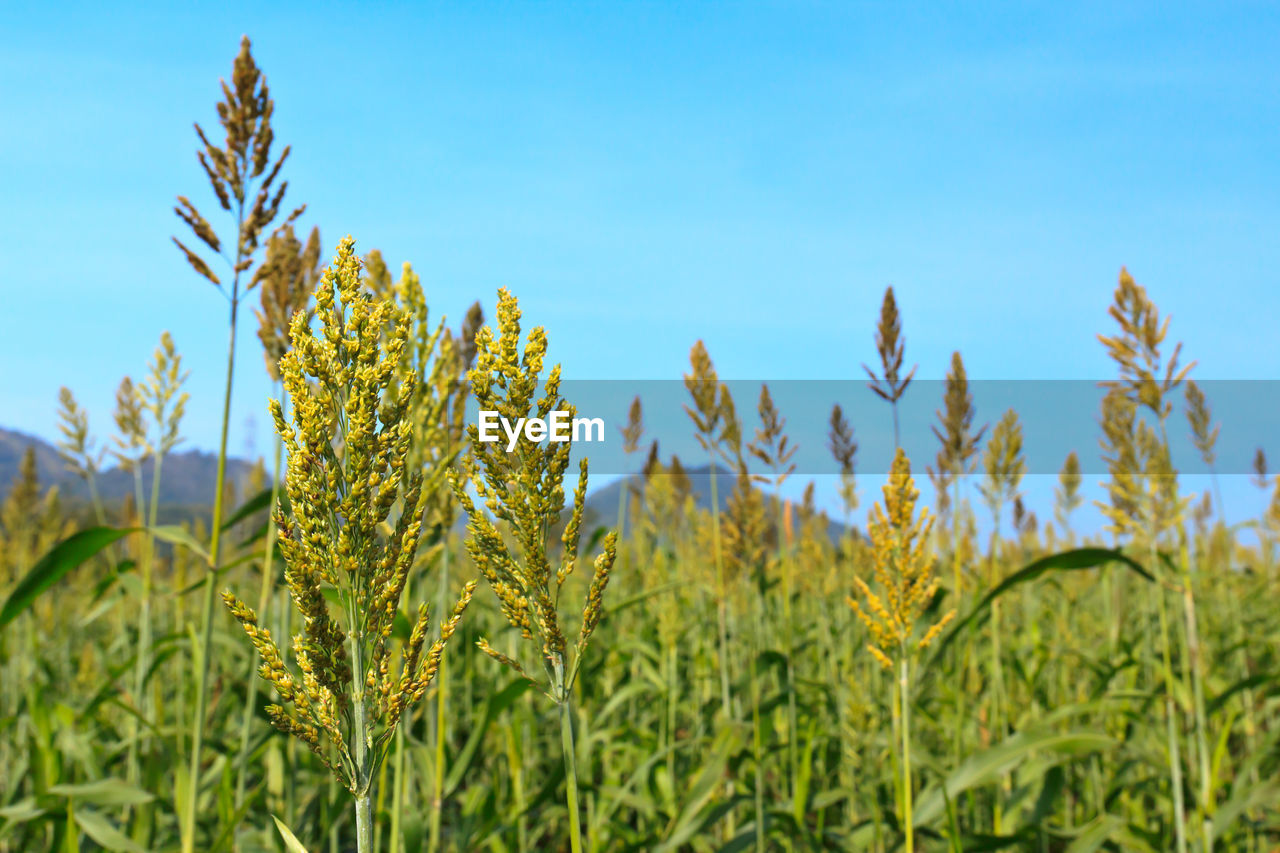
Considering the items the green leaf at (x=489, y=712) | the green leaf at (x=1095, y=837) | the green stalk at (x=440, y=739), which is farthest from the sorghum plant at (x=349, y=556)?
the green leaf at (x=1095, y=837)

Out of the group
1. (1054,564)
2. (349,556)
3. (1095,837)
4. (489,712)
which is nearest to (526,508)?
(349,556)

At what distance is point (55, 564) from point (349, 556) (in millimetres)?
2136

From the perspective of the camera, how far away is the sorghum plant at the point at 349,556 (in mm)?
1410

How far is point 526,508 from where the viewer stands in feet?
5.19

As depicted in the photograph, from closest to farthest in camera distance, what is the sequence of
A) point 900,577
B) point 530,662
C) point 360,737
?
1. point 360,737
2. point 900,577
3. point 530,662

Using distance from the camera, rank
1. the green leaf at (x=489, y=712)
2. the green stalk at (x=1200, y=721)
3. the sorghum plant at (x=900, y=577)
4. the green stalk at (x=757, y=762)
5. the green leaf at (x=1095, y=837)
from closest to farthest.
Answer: the sorghum plant at (x=900, y=577) < the green leaf at (x=489, y=712) < the green stalk at (x=757, y=762) < the green leaf at (x=1095, y=837) < the green stalk at (x=1200, y=721)

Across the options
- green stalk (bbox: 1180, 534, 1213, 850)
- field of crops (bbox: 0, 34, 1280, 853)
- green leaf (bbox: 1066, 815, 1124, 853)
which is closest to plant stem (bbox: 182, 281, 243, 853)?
field of crops (bbox: 0, 34, 1280, 853)

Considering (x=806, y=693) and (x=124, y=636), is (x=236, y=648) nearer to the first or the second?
(x=124, y=636)

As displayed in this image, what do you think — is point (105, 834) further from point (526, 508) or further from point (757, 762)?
point (526, 508)

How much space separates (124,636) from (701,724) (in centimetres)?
470

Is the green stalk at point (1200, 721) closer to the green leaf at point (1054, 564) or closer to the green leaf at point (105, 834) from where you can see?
the green leaf at point (1054, 564)

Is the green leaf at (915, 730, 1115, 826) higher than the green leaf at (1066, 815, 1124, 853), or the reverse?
the green leaf at (915, 730, 1115, 826)

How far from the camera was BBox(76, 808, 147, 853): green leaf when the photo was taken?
3502mm

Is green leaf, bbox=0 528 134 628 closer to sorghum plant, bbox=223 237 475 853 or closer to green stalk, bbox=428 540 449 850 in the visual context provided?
green stalk, bbox=428 540 449 850
